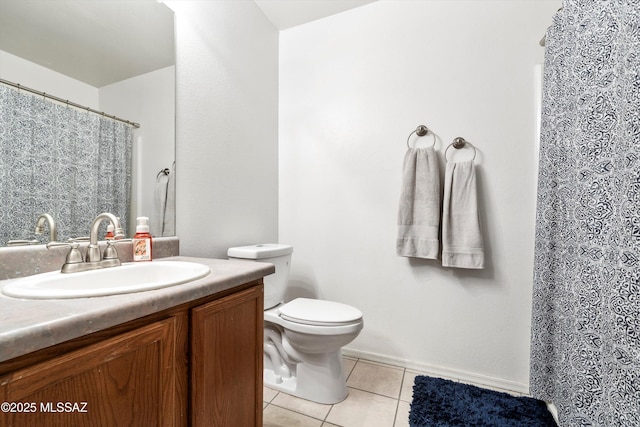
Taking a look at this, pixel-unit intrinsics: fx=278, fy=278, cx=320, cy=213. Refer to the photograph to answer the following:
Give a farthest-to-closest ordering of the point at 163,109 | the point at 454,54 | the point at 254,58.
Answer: the point at 254,58, the point at 454,54, the point at 163,109

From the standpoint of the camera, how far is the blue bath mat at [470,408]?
1.27 m

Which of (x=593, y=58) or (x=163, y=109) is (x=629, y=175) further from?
(x=163, y=109)

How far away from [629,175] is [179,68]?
69.3 inches

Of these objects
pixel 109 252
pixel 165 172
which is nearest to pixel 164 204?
pixel 165 172

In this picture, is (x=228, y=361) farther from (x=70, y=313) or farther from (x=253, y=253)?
(x=253, y=253)

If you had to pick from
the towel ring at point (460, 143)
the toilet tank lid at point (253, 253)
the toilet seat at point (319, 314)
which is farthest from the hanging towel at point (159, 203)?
the towel ring at point (460, 143)

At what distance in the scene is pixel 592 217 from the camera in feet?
2.90

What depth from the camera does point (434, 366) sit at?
170 cm

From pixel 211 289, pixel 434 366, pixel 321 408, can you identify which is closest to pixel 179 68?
pixel 211 289

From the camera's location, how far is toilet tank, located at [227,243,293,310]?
1.49 m

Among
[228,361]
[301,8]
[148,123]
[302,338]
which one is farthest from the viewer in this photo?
[301,8]

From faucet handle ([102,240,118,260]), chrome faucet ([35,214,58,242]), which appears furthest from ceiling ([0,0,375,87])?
faucet handle ([102,240,118,260])

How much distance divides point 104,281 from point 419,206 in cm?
155

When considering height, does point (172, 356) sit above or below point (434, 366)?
above
